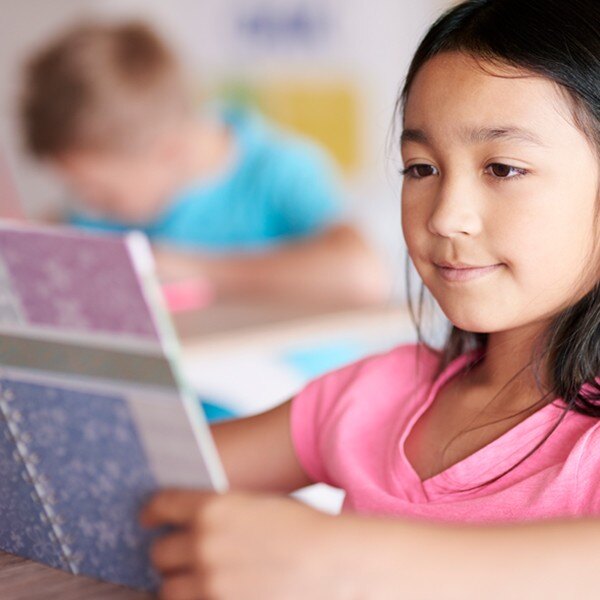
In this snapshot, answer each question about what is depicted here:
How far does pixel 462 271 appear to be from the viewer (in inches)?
30.8

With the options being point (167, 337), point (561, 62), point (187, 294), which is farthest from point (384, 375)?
point (187, 294)

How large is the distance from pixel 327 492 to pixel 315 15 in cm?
224

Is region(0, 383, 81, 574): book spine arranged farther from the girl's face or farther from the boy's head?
the boy's head

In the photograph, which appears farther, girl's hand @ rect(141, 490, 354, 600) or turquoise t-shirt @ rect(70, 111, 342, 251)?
turquoise t-shirt @ rect(70, 111, 342, 251)

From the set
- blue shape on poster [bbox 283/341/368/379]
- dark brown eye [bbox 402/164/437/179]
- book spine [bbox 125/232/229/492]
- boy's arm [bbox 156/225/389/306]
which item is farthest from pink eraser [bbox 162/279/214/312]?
book spine [bbox 125/232/229/492]

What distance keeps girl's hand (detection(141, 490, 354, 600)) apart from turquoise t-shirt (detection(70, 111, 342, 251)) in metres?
1.83

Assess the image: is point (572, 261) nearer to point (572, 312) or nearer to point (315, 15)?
point (572, 312)

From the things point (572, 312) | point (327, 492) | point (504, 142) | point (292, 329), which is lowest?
point (327, 492)

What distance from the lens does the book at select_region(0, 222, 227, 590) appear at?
1.81ft

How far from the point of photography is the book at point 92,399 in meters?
0.55

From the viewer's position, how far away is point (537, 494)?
→ 0.74 m

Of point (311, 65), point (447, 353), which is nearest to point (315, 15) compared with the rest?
point (311, 65)

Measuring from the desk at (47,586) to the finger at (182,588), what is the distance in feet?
0.16

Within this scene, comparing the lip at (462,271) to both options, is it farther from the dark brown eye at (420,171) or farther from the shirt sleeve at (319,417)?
the shirt sleeve at (319,417)
